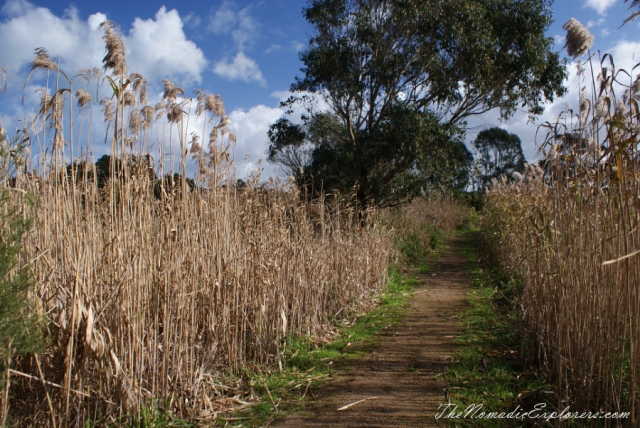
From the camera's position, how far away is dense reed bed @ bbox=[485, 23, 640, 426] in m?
2.38

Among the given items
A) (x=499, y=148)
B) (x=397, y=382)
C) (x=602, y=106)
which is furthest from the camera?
(x=499, y=148)

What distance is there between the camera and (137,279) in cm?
270

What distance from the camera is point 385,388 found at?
3.43 meters

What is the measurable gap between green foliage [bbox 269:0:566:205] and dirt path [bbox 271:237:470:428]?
141 inches

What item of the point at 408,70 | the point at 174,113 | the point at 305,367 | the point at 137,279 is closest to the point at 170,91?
the point at 174,113

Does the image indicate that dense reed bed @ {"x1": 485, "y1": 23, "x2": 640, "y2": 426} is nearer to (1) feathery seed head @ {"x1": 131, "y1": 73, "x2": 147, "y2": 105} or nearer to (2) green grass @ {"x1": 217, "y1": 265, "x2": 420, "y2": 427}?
(2) green grass @ {"x1": 217, "y1": 265, "x2": 420, "y2": 427}

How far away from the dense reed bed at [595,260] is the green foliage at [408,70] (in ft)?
16.3

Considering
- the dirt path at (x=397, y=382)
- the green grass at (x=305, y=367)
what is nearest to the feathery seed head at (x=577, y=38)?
the dirt path at (x=397, y=382)

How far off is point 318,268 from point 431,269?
16.9 ft

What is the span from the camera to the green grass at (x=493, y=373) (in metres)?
3.03

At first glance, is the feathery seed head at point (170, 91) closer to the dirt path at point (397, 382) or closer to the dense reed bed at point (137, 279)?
the dense reed bed at point (137, 279)

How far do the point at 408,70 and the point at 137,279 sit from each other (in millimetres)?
7979

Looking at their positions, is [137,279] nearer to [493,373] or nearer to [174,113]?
[174,113]

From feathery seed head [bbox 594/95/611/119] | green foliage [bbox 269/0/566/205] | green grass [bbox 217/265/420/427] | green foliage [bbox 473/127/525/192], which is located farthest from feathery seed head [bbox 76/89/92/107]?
green foliage [bbox 473/127/525/192]
